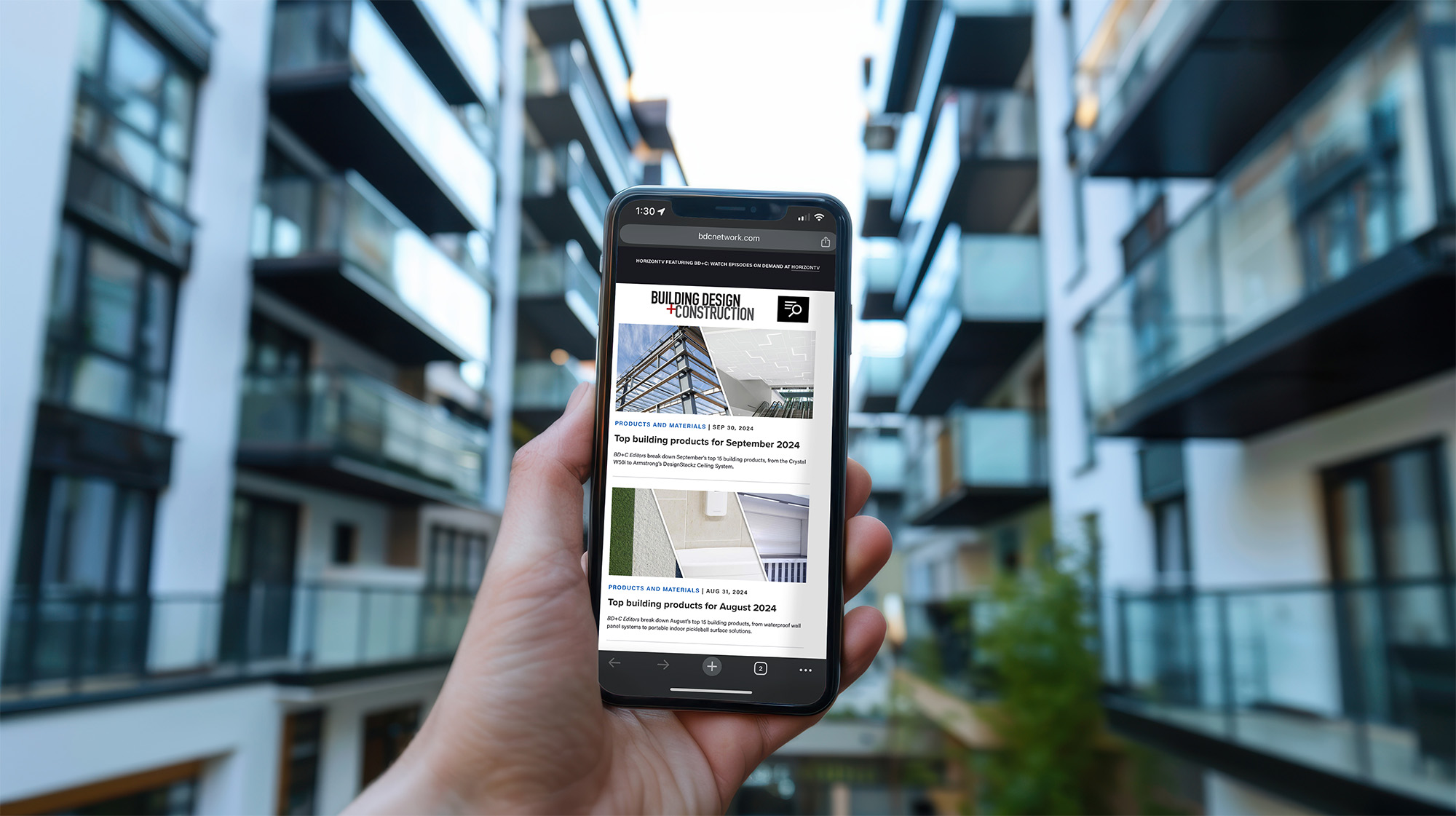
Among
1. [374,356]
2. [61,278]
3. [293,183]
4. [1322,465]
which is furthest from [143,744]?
[1322,465]

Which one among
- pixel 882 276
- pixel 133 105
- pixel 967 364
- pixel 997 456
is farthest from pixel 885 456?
pixel 133 105

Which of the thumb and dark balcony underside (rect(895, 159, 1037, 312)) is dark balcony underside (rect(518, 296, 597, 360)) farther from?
the thumb

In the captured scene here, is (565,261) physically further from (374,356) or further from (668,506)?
(668,506)

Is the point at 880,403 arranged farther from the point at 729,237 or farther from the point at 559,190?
the point at 729,237

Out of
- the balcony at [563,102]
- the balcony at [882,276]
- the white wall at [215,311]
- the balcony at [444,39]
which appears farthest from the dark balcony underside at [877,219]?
the balcony at [444,39]

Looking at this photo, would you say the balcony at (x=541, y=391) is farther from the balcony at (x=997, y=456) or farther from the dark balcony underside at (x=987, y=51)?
the dark balcony underside at (x=987, y=51)

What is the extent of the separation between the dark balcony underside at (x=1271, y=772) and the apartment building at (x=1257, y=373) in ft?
0.04

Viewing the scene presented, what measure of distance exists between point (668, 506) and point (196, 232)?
19.1 feet

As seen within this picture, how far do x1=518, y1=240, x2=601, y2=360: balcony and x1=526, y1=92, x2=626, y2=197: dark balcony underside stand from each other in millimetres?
685

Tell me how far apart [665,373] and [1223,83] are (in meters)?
4.55

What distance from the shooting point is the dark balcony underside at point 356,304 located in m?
6.56

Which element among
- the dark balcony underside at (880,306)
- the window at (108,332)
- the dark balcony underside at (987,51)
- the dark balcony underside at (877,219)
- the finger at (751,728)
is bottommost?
the finger at (751,728)

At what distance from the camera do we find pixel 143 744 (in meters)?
4.76

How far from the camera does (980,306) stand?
809 centimetres
